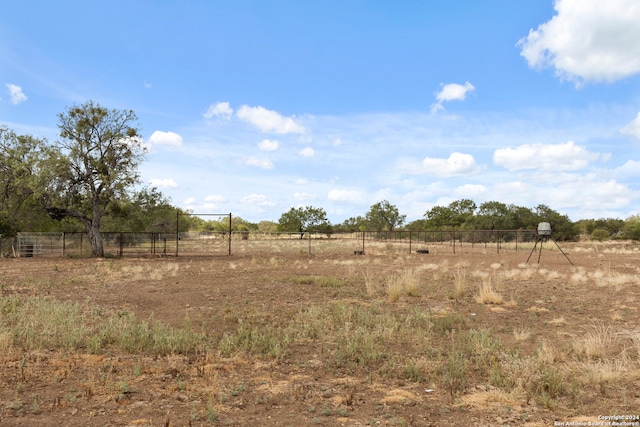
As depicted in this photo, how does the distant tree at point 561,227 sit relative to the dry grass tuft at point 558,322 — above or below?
above

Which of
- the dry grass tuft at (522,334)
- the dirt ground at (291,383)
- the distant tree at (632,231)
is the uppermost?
the distant tree at (632,231)

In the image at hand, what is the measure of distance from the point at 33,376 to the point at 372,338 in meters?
6.34

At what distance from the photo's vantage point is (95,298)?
14539 mm

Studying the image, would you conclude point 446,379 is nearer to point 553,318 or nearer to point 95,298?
point 553,318

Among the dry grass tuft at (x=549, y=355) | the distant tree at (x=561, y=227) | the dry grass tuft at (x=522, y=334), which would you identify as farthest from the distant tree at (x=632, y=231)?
the dry grass tuft at (x=549, y=355)

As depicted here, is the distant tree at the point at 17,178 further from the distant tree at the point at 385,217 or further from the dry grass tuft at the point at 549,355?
the distant tree at the point at 385,217

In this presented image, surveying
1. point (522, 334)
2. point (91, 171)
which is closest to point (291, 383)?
point (522, 334)

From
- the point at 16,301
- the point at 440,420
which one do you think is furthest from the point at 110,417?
the point at 16,301

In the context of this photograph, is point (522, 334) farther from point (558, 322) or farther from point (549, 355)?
point (558, 322)

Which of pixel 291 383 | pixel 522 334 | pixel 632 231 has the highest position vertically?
pixel 632 231

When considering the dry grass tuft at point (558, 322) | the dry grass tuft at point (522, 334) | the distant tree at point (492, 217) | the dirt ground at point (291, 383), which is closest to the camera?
the dirt ground at point (291, 383)

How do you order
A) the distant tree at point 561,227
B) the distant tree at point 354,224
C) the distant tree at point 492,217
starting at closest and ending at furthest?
the distant tree at point 561,227 → the distant tree at point 492,217 → the distant tree at point 354,224

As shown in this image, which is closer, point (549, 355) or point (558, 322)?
point (549, 355)

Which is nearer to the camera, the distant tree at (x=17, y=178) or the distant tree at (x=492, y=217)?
the distant tree at (x=17, y=178)
